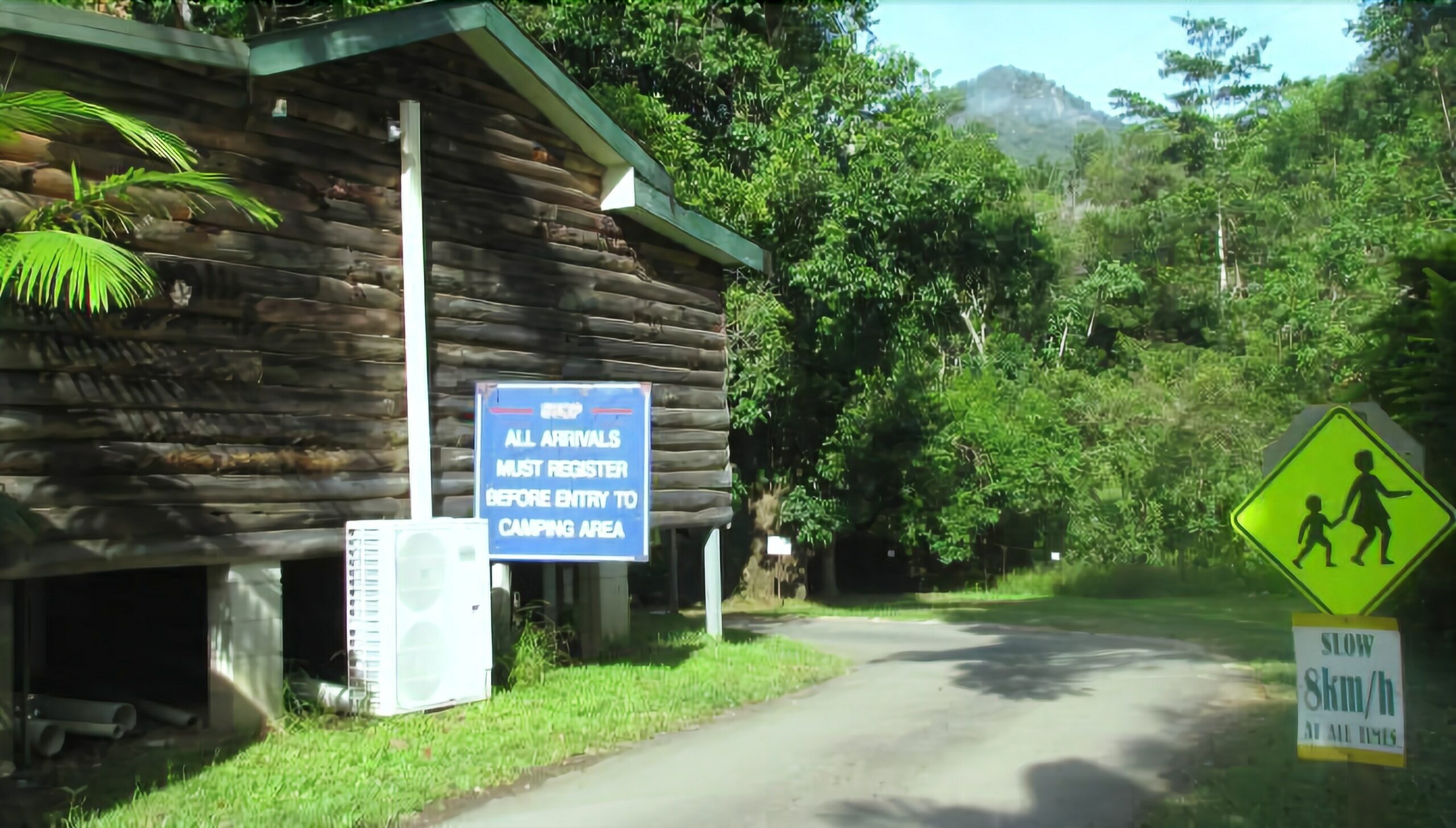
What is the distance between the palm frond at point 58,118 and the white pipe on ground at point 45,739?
4397 mm

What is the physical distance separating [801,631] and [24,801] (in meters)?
14.7

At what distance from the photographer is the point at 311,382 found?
39.4 ft

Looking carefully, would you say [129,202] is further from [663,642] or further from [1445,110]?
[1445,110]

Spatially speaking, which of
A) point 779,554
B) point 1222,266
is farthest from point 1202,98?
point 779,554

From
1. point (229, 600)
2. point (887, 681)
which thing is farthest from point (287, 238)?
point (887, 681)

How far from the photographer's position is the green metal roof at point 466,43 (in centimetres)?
1026

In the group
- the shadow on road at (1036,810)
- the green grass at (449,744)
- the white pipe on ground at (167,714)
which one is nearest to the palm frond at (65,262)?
the green grass at (449,744)

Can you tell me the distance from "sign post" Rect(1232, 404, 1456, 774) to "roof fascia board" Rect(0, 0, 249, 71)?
28.8 feet

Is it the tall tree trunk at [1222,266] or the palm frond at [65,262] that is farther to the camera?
the tall tree trunk at [1222,266]

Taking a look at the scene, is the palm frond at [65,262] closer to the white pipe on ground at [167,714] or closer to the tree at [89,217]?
the tree at [89,217]

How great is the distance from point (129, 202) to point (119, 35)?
137 cm

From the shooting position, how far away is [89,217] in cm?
966

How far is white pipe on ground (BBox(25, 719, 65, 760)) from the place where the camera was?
403 inches

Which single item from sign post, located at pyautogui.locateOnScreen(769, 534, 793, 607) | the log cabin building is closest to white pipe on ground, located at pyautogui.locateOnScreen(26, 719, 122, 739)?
the log cabin building
